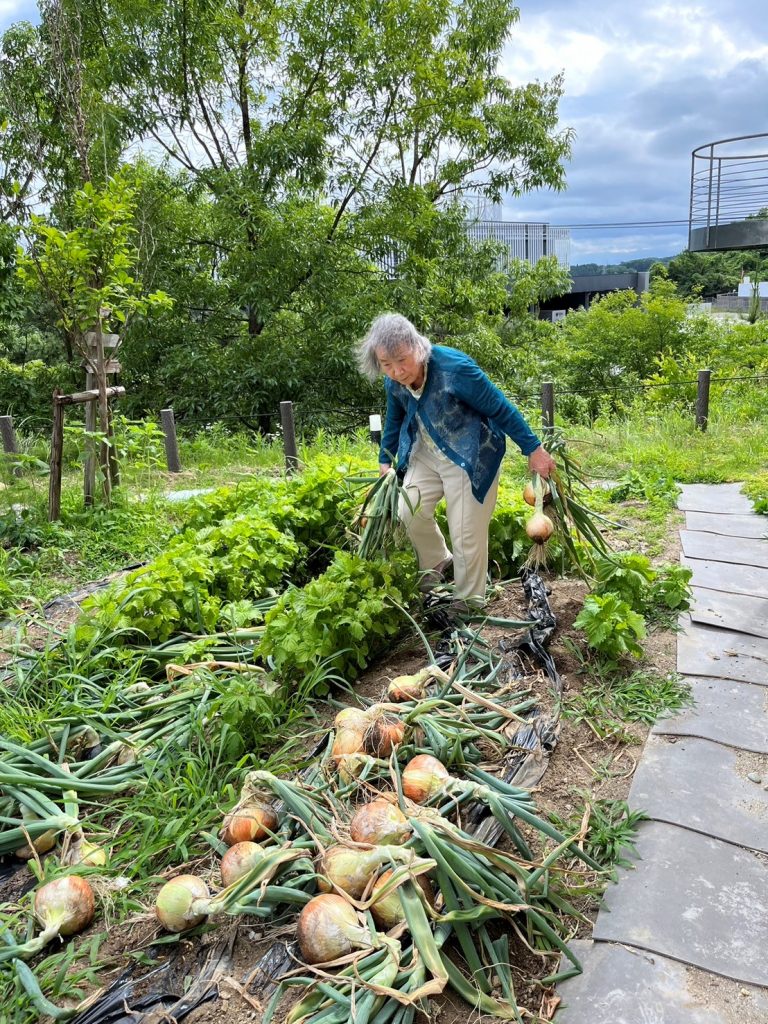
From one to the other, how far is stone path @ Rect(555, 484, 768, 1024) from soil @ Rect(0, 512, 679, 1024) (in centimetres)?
7

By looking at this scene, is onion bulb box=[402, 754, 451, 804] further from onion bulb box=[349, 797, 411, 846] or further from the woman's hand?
the woman's hand

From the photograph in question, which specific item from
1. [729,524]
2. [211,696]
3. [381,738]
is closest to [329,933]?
[381,738]

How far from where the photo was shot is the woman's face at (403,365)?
3215mm

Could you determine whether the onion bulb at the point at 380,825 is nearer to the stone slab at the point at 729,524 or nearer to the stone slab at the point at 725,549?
the stone slab at the point at 725,549

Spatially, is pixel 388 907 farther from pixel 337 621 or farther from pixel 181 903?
pixel 337 621

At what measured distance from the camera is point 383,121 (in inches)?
474

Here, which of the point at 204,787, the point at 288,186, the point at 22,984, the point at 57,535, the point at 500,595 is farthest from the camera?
the point at 288,186

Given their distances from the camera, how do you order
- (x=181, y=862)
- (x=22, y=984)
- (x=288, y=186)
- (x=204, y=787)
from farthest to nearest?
(x=288, y=186), (x=204, y=787), (x=181, y=862), (x=22, y=984)

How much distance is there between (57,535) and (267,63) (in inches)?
383

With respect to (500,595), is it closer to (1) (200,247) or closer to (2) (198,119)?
(1) (200,247)

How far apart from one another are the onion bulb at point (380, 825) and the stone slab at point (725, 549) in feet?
10.8

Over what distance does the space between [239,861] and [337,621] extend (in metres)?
1.17

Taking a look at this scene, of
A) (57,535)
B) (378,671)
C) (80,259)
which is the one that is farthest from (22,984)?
(80,259)

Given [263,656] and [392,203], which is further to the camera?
[392,203]
